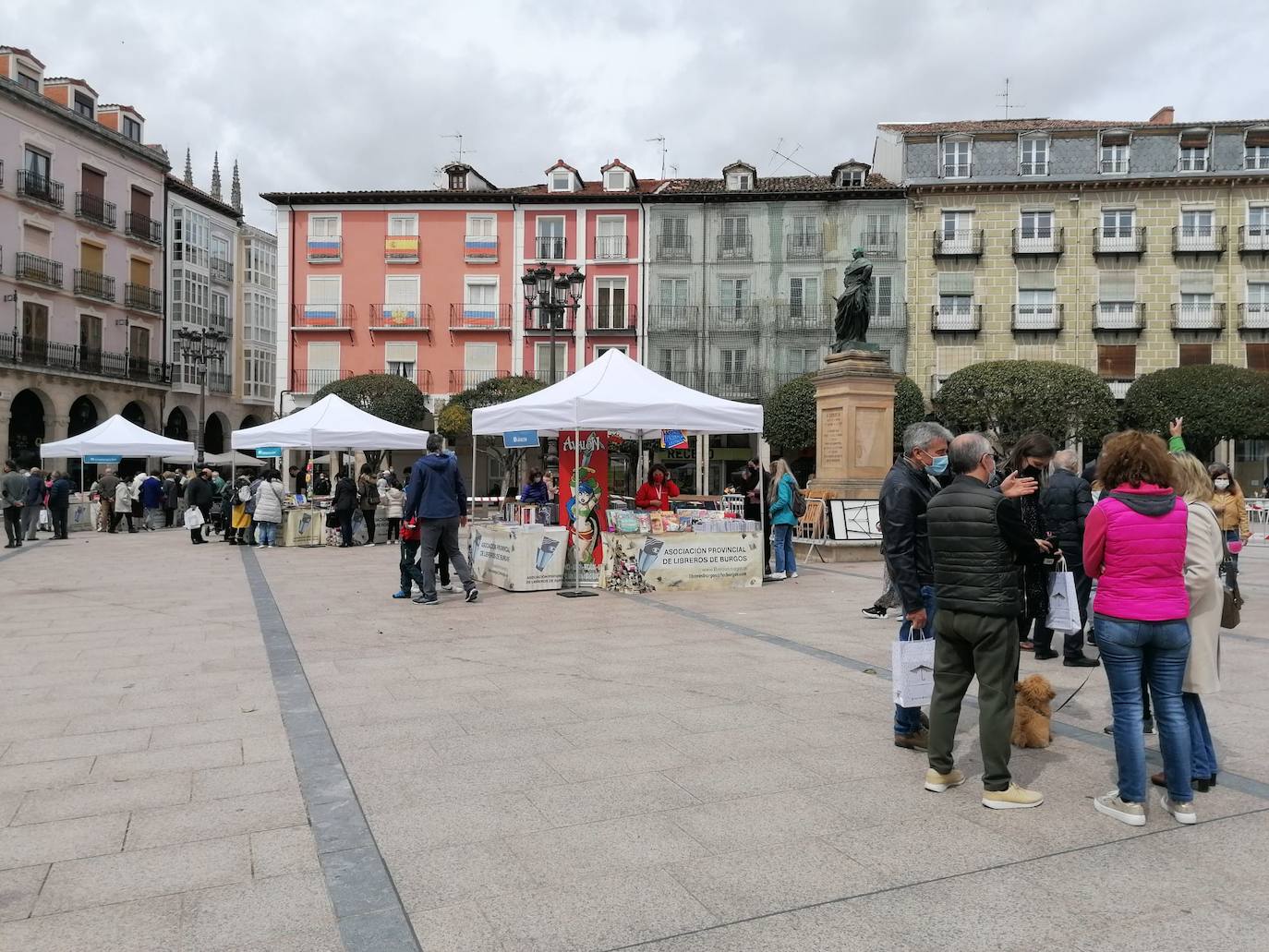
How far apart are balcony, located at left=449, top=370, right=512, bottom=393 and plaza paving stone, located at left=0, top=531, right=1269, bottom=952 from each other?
1328 inches

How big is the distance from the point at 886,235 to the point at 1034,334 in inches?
276

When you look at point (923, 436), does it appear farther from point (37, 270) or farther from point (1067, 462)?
point (37, 270)

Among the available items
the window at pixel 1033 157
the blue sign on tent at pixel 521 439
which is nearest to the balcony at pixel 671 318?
the window at pixel 1033 157

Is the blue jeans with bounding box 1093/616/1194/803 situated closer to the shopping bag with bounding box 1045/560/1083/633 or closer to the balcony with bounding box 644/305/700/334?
the shopping bag with bounding box 1045/560/1083/633

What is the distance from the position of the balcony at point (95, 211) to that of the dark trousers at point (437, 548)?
34471mm

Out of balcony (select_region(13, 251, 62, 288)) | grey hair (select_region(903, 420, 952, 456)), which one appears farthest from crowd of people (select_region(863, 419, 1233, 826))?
balcony (select_region(13, 251, 62, 288))

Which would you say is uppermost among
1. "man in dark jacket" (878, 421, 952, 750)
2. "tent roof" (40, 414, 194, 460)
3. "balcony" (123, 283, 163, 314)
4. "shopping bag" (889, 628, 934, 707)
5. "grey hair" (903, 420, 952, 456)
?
"balcony" (123, 283, 163, 314)

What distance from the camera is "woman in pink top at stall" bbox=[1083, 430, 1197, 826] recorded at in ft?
12.9

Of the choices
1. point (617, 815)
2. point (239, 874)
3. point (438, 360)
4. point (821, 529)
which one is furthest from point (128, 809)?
point (438, 360)

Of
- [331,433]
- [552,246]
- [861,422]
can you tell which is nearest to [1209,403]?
[861,422]

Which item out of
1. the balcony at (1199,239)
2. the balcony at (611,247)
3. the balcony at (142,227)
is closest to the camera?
the balcony at (1199,239)

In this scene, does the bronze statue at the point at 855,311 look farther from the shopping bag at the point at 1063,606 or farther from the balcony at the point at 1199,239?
the balcony at the point at 1199,239

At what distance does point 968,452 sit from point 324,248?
1622 inches

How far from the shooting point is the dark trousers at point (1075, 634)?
7410mm
